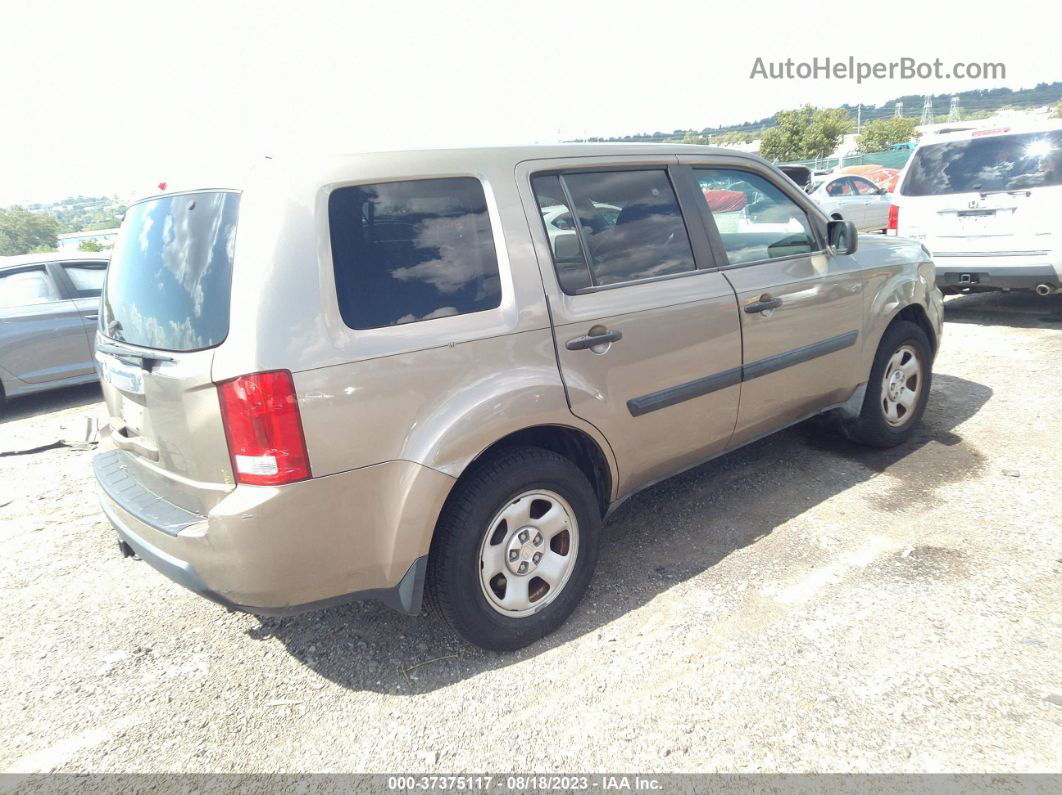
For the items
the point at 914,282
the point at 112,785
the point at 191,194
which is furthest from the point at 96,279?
the point at 914,282

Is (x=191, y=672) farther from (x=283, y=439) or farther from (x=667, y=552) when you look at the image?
(x=667, y=552)

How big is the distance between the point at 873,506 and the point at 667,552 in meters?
1.19

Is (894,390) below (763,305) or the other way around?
below

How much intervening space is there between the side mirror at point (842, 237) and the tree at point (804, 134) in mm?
54796

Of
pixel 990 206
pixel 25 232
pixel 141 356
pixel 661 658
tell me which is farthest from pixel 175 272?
pixel 25 232

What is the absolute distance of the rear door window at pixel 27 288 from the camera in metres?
6.71

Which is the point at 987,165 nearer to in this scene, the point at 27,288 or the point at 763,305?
the point at 763,305

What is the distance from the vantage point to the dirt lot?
7.36ft

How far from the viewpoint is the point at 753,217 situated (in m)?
3.70

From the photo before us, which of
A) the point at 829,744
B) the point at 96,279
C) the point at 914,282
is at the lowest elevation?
the point at 829,744

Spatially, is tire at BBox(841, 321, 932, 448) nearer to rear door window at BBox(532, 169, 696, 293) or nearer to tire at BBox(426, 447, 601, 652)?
rear door window at BBox(532, 169, 696, 293)

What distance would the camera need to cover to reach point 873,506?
3.66 meters

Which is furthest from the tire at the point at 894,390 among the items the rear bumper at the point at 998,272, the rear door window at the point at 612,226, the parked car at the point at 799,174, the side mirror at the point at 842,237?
the parked car at the point at 799,174

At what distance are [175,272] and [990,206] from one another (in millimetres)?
7592
